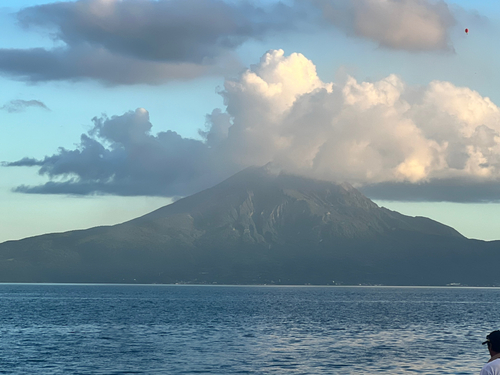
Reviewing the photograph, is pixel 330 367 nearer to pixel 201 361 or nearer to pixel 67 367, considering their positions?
pixel 201 361

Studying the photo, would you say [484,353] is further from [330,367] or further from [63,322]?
[63,322]

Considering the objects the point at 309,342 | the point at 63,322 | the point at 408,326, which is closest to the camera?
the point at 309,342

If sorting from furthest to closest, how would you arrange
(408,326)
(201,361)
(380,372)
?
(408,326) → (201,361) → (380,372)

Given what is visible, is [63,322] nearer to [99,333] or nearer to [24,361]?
[99,333]

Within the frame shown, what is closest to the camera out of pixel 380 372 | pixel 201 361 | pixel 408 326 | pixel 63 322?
pixel 380 372

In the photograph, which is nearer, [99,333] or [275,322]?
[99,333]

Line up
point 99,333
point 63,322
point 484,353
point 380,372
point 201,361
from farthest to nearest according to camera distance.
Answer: point 63,322 → point 99,333 → point 484,353 → point 201,361 → point 380,372

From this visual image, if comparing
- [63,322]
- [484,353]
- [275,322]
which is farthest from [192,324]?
[484,353]

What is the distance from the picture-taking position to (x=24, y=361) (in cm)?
7581

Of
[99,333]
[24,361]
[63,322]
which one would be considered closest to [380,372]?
[24,361]

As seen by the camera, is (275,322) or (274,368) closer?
(274,368)

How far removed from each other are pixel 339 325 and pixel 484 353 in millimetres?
47259

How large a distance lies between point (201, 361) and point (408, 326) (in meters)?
63.1

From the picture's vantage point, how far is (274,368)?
2717 inches
